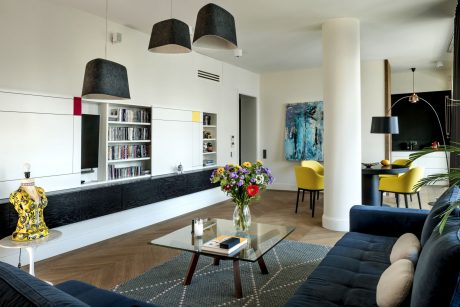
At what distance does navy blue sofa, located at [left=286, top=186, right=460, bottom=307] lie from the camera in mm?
1306

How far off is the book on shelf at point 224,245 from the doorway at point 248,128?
20.0 feet

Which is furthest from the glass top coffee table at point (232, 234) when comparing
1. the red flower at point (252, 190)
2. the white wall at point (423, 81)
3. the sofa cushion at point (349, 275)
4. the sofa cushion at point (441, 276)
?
the white wall at point (423, 81)

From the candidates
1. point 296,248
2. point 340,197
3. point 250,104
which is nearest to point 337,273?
point 296,248

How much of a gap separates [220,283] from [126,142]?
2965mm

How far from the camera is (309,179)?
5945 millimetres

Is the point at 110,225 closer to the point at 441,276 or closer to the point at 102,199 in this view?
the point at 102,199

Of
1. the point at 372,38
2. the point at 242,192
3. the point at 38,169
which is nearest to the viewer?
the point at 242,192

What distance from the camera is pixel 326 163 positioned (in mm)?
5043

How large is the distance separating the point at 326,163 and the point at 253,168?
215cm

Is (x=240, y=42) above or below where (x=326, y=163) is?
above

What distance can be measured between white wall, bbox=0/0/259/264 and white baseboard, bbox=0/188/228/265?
2cm

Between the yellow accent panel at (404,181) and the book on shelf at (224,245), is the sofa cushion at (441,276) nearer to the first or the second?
the book on shelf at (224,245)

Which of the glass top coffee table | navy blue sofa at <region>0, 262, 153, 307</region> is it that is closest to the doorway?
the glass top coffee table

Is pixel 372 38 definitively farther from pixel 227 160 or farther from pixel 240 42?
pixel 227 160
